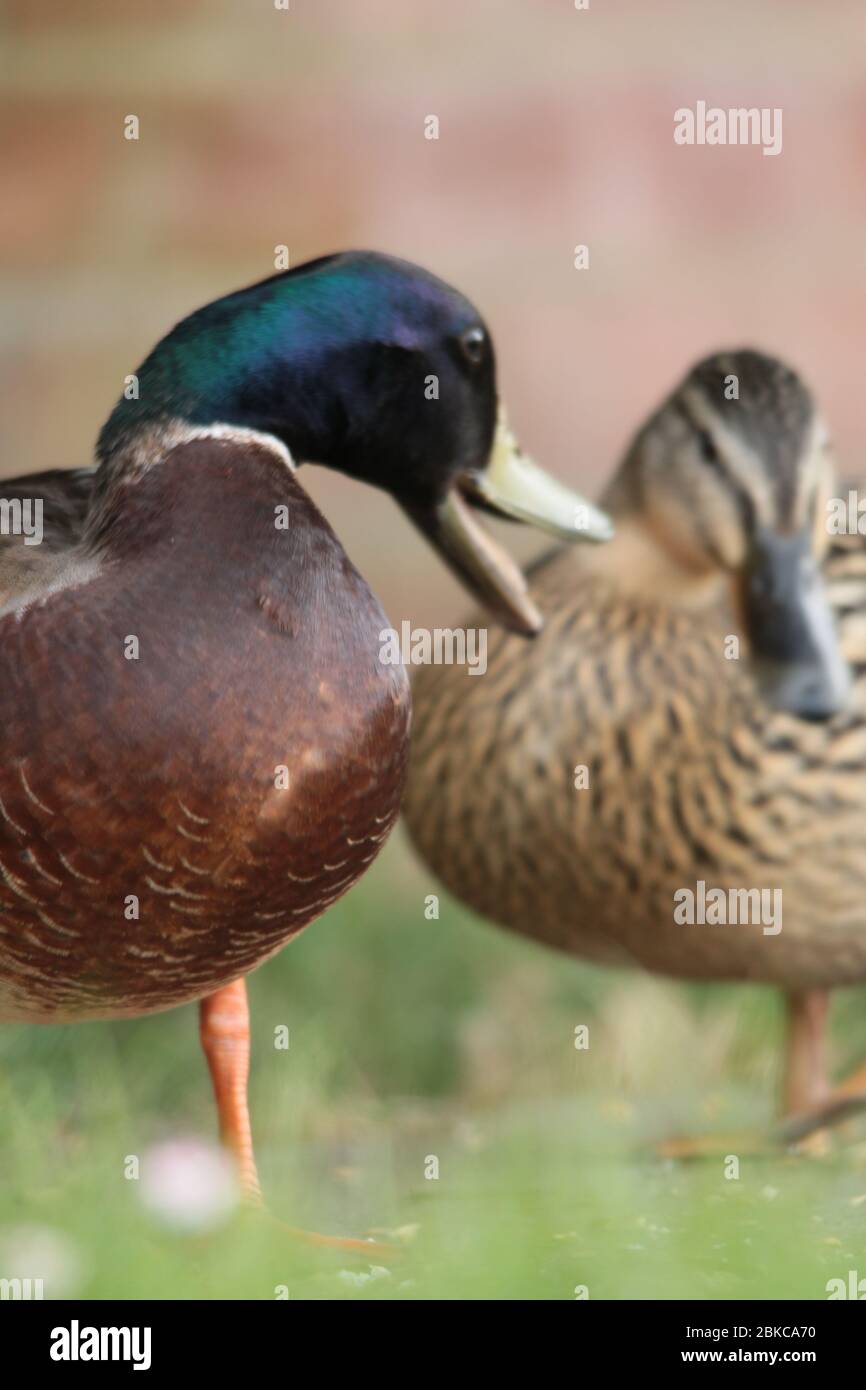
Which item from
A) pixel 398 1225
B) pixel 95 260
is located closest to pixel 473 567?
pixel 398 1225

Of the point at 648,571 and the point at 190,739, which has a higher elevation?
the point at 648,571

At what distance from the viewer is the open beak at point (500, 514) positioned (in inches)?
69.7

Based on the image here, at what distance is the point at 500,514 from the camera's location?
1.79 m

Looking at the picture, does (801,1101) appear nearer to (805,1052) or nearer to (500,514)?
(805,1052)

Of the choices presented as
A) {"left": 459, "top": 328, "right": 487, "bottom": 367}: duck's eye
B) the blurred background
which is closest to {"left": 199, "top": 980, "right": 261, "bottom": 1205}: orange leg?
{"left": 459, "top": 328, "right": 487, "bottom": 367}: duck's eye

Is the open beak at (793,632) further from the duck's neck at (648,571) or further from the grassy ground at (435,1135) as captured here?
the grassy ground at (435,1135)

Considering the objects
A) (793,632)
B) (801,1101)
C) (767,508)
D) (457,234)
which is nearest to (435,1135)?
(801,1101)

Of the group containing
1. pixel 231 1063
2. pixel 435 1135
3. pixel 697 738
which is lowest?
pixel 435 1135

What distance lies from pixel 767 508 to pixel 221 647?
0.88m

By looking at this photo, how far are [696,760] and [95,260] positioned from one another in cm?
161

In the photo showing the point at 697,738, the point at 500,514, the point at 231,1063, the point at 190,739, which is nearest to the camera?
the point at 190,739

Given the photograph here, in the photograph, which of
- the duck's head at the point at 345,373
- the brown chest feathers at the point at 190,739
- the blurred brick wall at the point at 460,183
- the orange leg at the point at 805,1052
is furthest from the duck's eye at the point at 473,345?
the blurred brick wall at the point at 460,183

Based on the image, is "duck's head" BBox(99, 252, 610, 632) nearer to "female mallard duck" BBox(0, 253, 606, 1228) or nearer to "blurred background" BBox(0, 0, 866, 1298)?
"female mallard duck" BBox(0, 253, 606, 1228)
